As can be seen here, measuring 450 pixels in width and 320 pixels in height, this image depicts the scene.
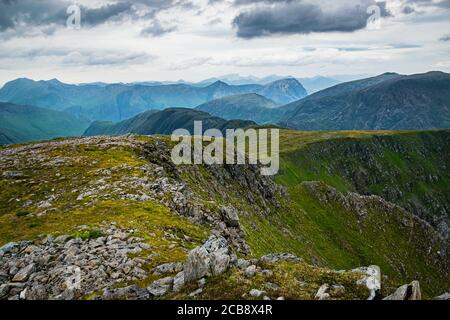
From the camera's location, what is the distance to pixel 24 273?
21.2 m

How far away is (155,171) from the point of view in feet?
146

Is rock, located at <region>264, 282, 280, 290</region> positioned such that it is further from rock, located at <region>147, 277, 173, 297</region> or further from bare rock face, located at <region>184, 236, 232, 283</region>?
rock, located at <region>147, 277, 173, 297</region>

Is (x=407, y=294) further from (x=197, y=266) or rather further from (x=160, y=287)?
(x=160, y=287)

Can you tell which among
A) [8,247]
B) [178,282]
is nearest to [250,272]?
[178,282]

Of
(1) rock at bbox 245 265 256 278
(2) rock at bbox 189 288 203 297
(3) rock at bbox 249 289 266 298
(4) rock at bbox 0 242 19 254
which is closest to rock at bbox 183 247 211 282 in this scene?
(2) rock at bbox 189 288 203 297

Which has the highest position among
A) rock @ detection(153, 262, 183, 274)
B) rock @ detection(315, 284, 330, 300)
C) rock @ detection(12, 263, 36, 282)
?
rock @ detection(315, 284, 330, 300)

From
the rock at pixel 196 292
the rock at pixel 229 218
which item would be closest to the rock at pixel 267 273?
the rock at pixel 196 292

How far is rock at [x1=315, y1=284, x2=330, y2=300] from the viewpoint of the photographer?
16094mm

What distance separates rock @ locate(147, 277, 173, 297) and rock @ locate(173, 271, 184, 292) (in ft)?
1.02

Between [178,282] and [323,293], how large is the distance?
6827 millimetres

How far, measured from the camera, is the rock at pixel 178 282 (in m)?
18.2

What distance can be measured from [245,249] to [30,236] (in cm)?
1926

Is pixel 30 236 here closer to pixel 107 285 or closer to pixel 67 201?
pixel 67 201
